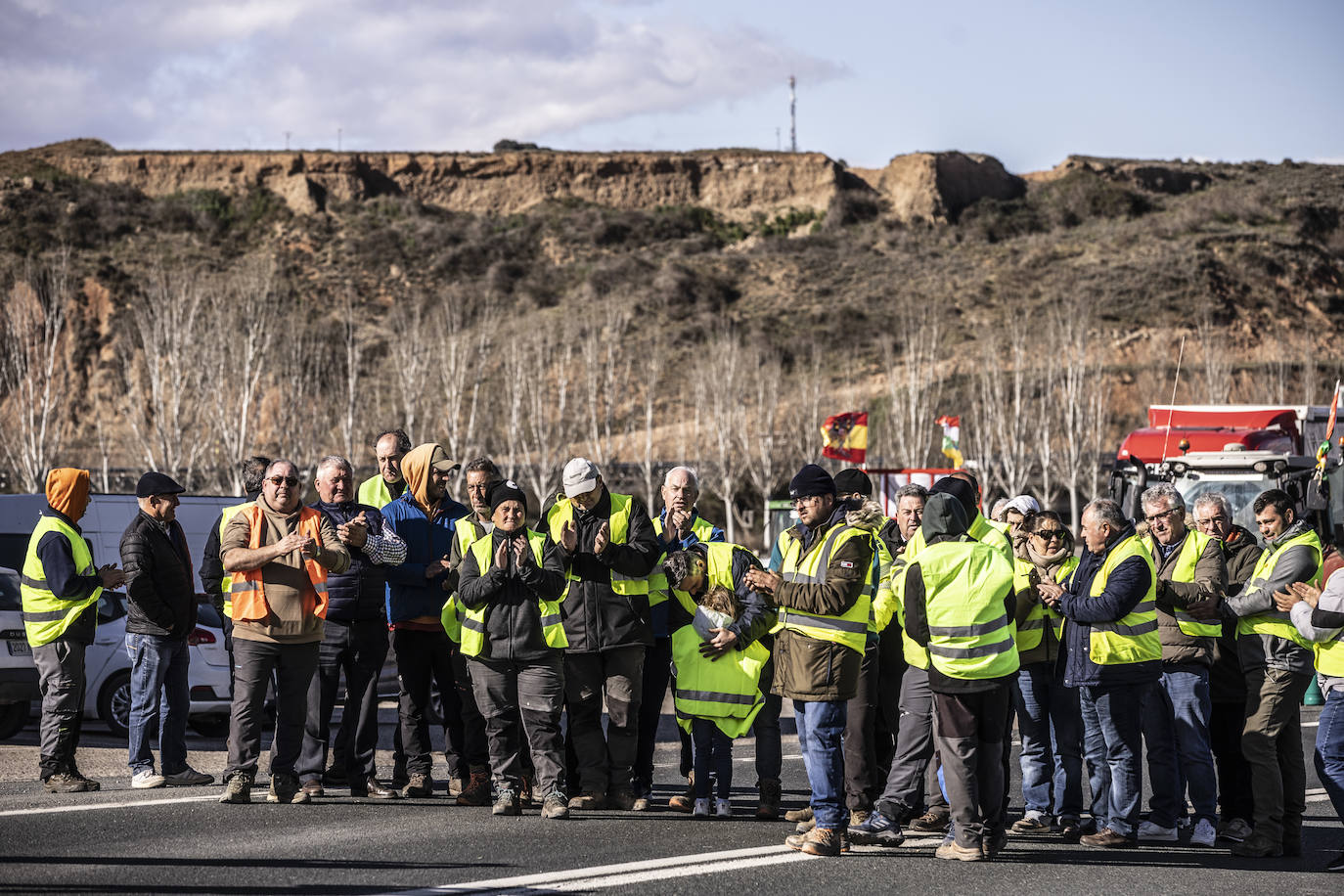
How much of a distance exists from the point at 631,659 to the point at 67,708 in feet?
12.0

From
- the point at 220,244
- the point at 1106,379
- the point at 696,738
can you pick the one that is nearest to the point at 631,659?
the point at 696,738

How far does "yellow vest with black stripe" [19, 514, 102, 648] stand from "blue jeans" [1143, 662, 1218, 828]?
666 cm

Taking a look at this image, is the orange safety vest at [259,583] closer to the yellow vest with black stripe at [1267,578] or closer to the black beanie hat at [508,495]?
the black beanie hat at [508,495]

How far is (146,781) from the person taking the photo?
8844mm

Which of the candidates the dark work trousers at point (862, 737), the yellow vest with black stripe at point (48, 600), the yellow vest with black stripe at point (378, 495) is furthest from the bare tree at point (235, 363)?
the dark work trousers at point (862, 737)

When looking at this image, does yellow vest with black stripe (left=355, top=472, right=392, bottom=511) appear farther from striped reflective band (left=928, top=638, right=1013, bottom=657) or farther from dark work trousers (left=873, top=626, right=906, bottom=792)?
striped reflective band (left=928, top=638, right=1013, bottom=657)

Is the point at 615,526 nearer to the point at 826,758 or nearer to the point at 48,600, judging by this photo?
the point at 826,758

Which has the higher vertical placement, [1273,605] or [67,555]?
[67,555]

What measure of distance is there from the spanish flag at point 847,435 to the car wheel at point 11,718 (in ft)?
49.5

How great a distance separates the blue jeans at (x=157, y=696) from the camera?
9023mm

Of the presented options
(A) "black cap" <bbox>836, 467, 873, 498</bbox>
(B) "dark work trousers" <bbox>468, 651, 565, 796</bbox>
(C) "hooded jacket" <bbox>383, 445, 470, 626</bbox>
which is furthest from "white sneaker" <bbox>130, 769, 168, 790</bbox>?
(A) "black cap" <bbox>836, 467, 873, 498</bbox>

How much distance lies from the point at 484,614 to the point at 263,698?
57.2 inches

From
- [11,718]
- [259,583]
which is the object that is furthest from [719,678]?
[11,718]

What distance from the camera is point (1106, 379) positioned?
53.4 m
